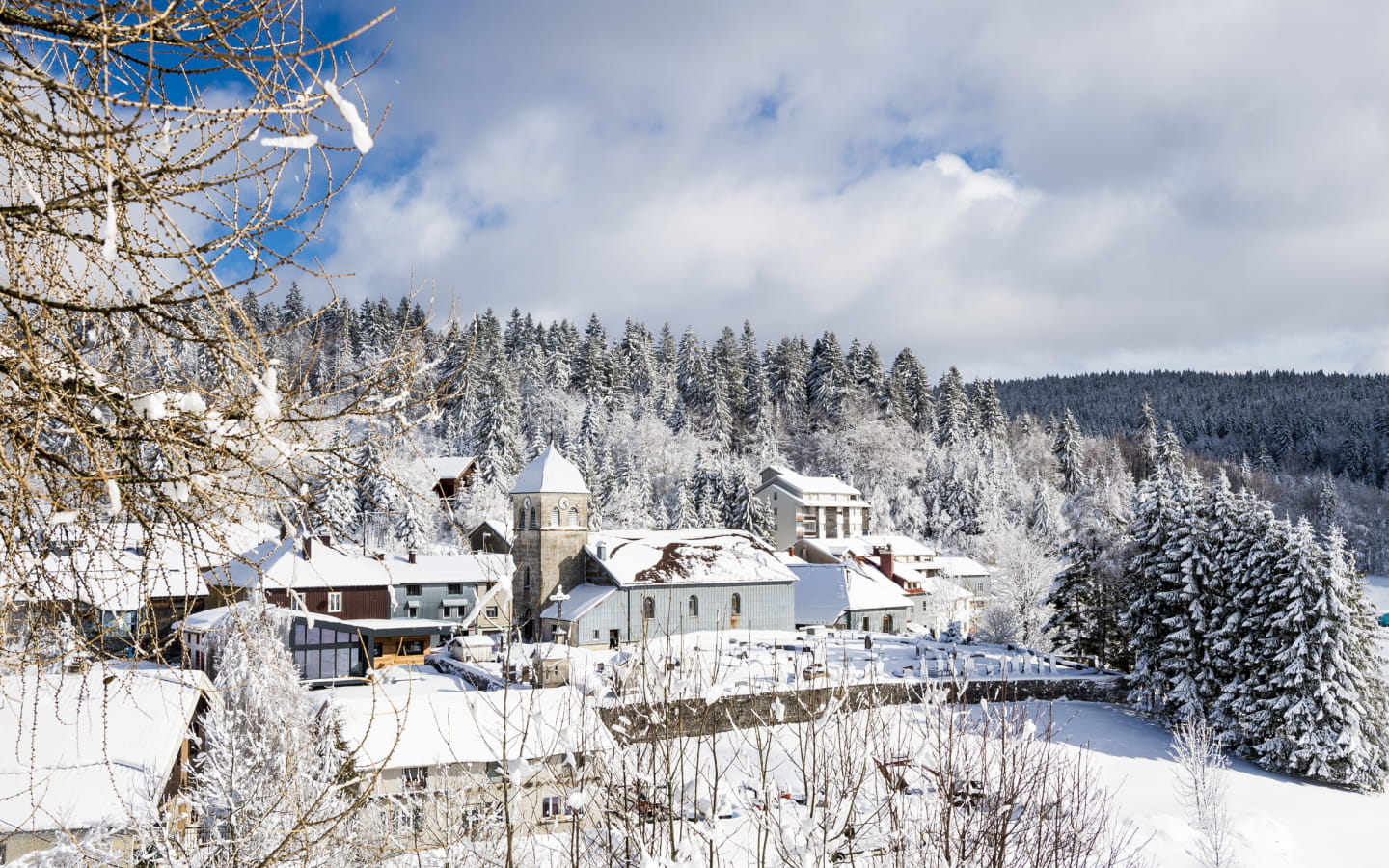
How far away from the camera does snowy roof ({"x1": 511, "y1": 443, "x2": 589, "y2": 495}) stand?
39.1 meters

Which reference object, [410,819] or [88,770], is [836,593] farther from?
[410,819]

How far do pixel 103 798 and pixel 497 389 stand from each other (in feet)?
176

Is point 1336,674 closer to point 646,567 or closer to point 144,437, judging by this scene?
point 646,567

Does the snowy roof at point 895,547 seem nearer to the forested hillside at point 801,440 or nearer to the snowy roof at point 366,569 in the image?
the forested hillside at point 801,440

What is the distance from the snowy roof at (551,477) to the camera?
128ft

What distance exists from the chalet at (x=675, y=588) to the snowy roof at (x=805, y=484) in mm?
23642

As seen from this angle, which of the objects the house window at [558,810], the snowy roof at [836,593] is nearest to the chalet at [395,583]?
the snowy roof at [836,593]

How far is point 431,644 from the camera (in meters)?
38.6

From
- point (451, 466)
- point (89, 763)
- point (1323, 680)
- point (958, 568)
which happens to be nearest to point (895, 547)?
point (958, 568)

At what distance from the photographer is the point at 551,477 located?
39281mm

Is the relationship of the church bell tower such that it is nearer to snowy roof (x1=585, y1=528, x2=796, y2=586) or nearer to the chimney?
snowy roof (x1=585, y1=528, x2=796, y2=586)

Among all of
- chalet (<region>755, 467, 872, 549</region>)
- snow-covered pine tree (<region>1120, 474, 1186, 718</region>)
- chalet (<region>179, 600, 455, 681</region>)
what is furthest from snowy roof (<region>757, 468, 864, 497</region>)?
chalet (<region>179, 600, 455, 681</region>)

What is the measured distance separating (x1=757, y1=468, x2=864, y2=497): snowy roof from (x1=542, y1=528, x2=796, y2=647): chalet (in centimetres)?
2364

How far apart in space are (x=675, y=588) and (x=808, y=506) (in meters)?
28.1
